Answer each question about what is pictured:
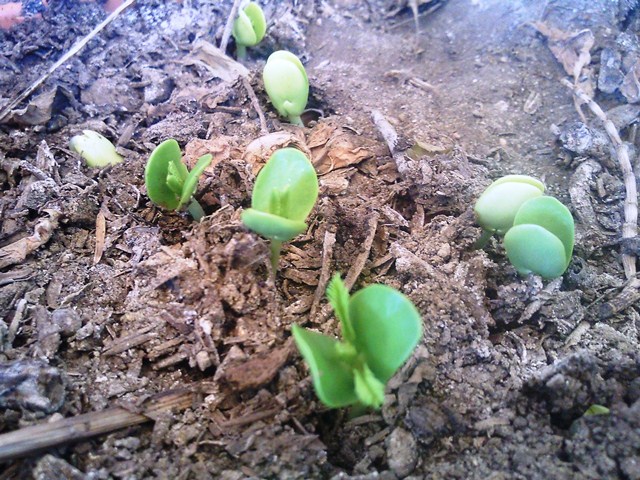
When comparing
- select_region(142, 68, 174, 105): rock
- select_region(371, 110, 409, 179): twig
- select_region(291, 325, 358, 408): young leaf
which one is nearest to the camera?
select_region(291, 325, 358, 408): young leaf

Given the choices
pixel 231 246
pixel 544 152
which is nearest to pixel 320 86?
pixel 544 152

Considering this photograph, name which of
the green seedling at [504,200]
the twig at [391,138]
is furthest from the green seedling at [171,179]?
the green seedling at [504,200]

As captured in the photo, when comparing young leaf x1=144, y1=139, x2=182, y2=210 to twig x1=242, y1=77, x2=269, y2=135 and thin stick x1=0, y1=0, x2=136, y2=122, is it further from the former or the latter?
thin stick x1=0, y1=0, x2=136, y2=122

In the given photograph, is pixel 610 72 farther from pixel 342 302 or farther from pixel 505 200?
pixel 342 302

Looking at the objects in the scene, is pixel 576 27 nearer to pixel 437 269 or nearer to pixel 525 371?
pixel 437 269

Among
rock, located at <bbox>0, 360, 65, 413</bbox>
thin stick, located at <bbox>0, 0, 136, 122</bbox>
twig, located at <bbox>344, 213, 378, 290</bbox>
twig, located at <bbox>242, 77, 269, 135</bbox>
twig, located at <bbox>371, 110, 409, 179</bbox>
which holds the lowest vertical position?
twig, located at <bbox>344, 213, 378, 290</bbox>

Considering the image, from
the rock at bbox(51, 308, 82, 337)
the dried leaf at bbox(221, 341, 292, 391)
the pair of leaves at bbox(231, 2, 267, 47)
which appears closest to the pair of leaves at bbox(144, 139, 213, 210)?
the rock at bbox(51, 308, 82, 337)
